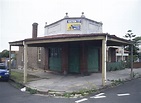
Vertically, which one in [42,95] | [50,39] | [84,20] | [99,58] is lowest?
[42,95]

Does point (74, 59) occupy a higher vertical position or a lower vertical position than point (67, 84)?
higher

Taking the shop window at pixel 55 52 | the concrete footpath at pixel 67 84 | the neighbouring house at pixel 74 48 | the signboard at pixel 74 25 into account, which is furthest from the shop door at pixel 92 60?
the concrete footpath at pixel 67 84

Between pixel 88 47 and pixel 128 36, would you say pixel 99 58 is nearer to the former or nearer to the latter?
pixel 88 47

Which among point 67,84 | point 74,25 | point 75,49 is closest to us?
point 67,84

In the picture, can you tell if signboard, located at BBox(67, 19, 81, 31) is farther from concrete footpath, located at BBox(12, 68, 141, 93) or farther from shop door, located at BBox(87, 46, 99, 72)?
concrete footpath, located at BBox(12, 68, 141, 93)

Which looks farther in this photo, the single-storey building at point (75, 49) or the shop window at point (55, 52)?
the shop window at point (55, 52)

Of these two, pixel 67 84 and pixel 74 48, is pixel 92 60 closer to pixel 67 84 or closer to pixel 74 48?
pixel 74 48

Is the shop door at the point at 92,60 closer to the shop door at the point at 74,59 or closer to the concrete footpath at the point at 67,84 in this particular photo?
the shop door at the point at 74,59

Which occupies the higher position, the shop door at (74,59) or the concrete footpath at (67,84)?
the shop door at (74,59)

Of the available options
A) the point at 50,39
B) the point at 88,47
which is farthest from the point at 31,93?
the point at 88,47

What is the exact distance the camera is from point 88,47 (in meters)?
18.4

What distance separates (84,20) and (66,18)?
1802 millimetres

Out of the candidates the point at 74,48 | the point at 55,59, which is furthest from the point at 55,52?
the point at 74,48

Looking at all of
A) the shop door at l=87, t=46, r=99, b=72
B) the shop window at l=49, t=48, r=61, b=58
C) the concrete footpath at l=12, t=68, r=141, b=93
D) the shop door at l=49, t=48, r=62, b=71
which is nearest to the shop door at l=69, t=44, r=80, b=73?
the shop door at l=87, t=46, r=99, b=72
